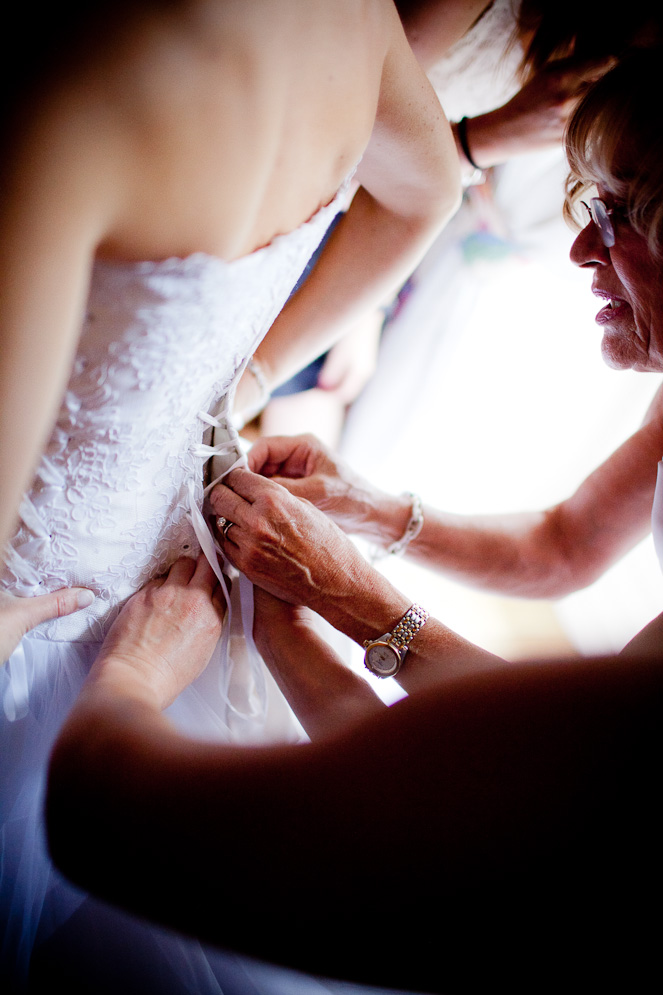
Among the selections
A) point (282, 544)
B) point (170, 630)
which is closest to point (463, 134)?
point (282, 544)

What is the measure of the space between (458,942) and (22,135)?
0.56 meters

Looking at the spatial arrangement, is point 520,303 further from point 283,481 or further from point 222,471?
point 222,471

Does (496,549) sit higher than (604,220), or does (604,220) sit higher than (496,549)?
(604,220)

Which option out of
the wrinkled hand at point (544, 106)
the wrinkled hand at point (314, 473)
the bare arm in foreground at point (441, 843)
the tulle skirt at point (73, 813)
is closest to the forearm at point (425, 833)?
the bare arm in foreground at point (441, 843)

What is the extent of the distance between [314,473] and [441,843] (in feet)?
2.10

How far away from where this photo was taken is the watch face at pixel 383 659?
2.51 ft

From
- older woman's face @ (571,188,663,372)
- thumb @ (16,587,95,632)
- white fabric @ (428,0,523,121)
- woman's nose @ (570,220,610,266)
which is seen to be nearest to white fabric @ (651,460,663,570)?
older woman's face @ (571,188,663,372)

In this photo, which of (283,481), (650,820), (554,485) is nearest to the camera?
(650,820)

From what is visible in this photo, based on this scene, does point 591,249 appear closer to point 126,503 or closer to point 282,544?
point 282,544

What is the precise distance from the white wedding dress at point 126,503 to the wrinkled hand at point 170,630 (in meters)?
0.03

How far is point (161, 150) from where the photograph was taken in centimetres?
40

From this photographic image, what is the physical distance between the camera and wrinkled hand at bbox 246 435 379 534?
0.91m

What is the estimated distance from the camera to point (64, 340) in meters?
0.42

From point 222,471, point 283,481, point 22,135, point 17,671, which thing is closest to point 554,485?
point 283,481
